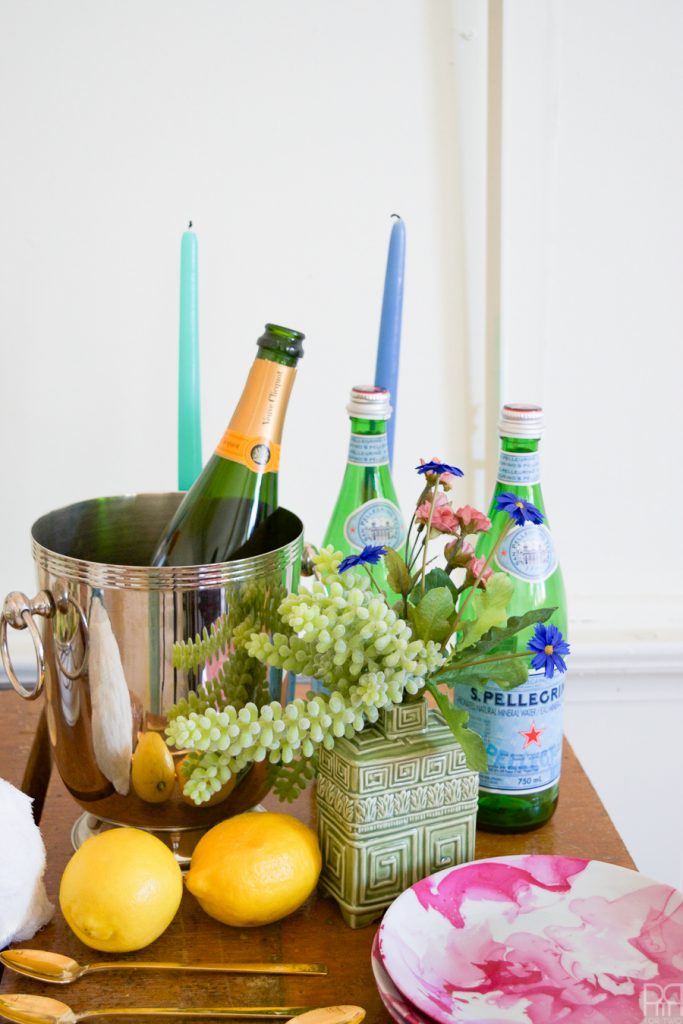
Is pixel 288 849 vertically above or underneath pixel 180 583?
underneath

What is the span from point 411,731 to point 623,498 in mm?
586

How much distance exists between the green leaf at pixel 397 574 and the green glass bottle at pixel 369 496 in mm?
111

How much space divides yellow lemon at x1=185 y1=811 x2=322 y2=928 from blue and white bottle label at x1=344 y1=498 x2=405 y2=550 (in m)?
0.21

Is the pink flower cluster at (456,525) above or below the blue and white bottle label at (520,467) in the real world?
below

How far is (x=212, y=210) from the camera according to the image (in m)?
0.89

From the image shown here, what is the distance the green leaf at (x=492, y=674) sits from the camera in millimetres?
496

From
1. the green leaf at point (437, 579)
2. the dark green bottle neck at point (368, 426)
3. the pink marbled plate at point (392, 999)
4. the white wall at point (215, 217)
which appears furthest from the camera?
the white wall at point (215, 217)

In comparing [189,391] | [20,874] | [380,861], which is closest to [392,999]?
[380,861]

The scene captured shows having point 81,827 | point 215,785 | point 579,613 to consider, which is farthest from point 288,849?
point 579,613

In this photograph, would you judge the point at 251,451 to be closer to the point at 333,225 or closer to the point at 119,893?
the point at 119,893

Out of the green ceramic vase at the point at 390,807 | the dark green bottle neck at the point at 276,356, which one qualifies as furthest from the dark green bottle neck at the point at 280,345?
the green ceramic vase at the point at 390,807

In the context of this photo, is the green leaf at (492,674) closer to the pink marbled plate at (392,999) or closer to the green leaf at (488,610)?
the green leaf at (488,610)

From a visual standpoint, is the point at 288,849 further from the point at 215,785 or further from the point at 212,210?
the point at 212,210

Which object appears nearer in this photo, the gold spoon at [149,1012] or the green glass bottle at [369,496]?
the gold spoon at [149,1012]
